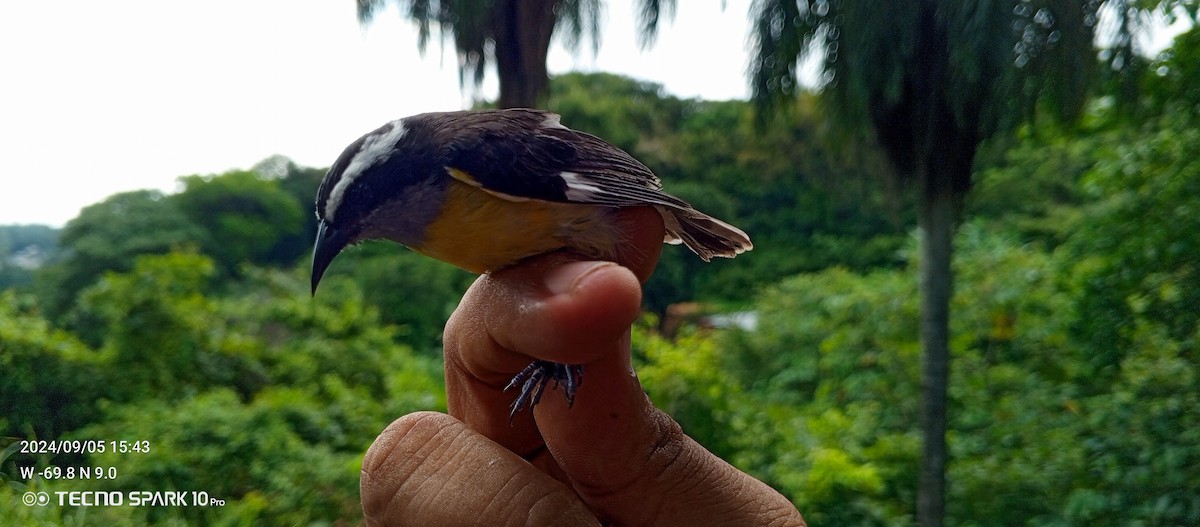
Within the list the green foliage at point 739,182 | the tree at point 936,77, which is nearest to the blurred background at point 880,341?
the tree at point 936,77

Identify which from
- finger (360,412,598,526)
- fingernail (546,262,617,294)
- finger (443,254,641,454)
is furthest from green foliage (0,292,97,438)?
fingernail (546,262,617,294)

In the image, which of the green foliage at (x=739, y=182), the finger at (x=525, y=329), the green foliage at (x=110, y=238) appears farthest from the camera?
the green foliage at (x=739, y=182)

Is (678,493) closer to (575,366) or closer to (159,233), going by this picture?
(575,366)

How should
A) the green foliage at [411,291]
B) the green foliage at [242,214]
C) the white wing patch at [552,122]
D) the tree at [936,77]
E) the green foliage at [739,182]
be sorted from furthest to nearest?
the green foliage at [242,214]
the green foliage at [739,182]
the green foliage at [411,291]
the tree at [936,77]
the white wing patch at [552,122]

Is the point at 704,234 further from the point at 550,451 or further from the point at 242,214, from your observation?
the point at 242,214

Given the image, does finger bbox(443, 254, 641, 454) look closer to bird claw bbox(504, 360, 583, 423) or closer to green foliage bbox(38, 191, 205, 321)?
bird claw bbox(504, 360, 583, 423)

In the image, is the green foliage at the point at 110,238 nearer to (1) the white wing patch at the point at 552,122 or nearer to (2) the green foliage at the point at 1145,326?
(1) the white wing patch at the point at 552,122

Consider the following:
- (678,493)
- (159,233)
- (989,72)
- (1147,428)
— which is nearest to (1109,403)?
(1147,428)
